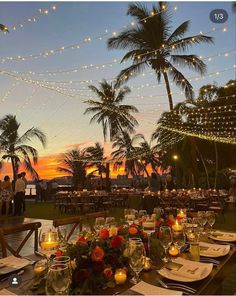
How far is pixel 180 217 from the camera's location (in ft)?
11.0

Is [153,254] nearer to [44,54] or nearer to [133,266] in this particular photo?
[133,266]

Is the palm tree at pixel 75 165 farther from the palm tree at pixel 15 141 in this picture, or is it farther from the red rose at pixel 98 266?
the red rose at pixel 98 266

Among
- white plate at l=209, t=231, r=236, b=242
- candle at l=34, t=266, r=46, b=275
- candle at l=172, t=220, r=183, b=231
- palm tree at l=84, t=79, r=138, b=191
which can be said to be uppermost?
palm tree at l=84, t=79, r=138, b=191

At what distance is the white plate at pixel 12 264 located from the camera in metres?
2.08

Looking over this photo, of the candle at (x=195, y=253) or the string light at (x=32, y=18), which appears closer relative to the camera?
the candle at (x=195, y=253)

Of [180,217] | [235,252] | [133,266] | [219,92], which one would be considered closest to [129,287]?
[133,266]

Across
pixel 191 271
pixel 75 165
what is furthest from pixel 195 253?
pixel 75 165

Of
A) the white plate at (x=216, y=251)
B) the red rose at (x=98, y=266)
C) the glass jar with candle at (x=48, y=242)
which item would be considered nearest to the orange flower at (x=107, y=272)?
the red rose at (x=98, y=266)

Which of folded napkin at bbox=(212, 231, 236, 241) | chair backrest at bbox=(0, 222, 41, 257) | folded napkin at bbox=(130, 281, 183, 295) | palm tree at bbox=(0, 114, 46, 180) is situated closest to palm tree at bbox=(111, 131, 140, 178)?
palm tree at bbox=(0, 114, 46, 180)

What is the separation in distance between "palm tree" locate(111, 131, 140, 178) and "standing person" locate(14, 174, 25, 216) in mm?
9455

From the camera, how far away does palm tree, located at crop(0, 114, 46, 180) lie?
737 inches

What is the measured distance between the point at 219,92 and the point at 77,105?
903cm

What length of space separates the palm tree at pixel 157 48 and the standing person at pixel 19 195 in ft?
21.8

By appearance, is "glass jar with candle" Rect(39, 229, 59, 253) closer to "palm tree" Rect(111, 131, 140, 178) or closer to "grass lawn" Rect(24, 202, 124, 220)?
"grass lawn" Rect(24, 202, 124, 220)
